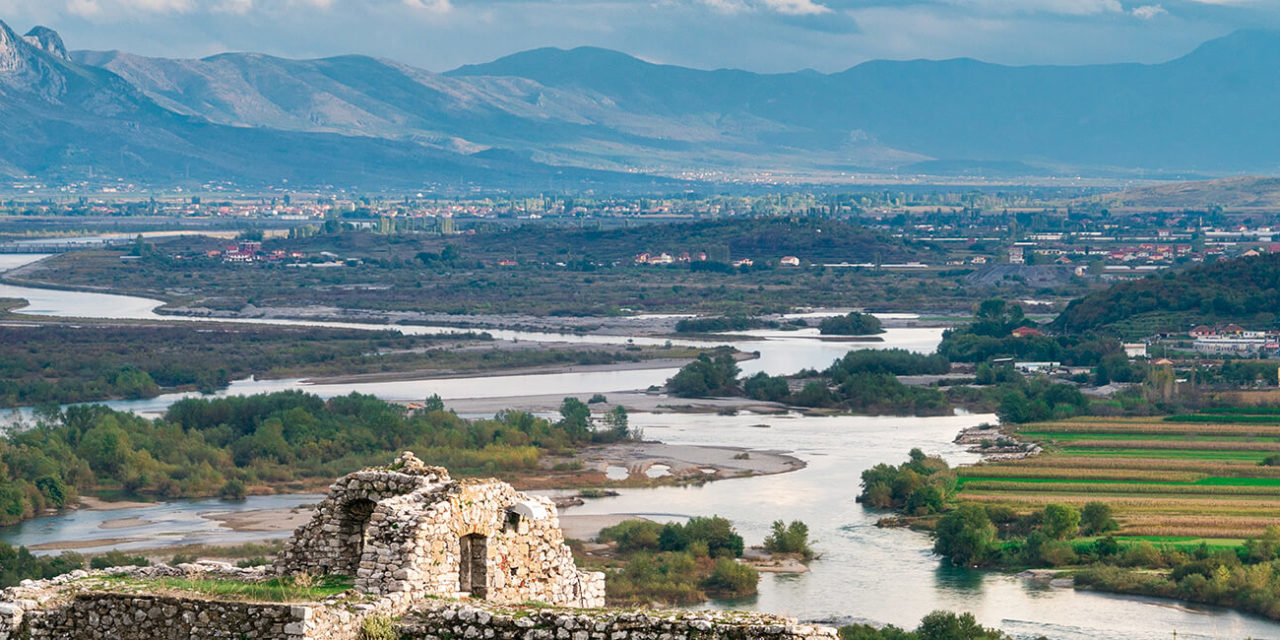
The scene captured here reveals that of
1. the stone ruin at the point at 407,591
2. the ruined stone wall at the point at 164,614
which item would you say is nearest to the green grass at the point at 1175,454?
the stone ruin at the point at 407,591

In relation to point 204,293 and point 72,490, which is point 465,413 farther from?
point 204,293

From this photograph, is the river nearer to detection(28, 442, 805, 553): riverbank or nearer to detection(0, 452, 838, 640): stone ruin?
detection(28, 442, 805, 553): riverbank

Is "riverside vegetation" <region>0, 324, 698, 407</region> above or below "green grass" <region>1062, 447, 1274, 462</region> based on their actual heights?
above

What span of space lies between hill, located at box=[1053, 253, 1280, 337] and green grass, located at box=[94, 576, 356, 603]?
8532 centimetres

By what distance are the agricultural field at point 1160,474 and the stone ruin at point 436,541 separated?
35.7 meters

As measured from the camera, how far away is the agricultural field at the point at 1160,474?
4647cm

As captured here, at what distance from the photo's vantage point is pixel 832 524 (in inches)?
1775

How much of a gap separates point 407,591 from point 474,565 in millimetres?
558

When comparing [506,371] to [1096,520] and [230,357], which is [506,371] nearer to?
[230,357]

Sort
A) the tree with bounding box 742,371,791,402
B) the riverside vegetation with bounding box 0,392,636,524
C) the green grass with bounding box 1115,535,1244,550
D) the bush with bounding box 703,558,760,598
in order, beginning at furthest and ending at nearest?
the tree with bounding box 742,371,791,402, the riverside vegetation with bounding box 0,392,636,524, the green grass with bounding box 1115,535,1244,550, the bush with bounding box 703,558,760,598

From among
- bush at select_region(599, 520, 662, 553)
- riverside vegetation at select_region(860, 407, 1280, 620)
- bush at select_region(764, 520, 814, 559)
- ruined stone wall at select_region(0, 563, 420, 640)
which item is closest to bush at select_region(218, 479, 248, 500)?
bush at select_region(599, 520, 662, 553)

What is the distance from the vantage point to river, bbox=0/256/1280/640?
117 feet

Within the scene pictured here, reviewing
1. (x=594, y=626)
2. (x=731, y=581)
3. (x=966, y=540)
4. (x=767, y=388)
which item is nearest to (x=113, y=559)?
(x=731, y=581)

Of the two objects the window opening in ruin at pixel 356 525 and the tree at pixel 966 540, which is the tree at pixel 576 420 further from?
the window opening in ruin at pixel 356 525
